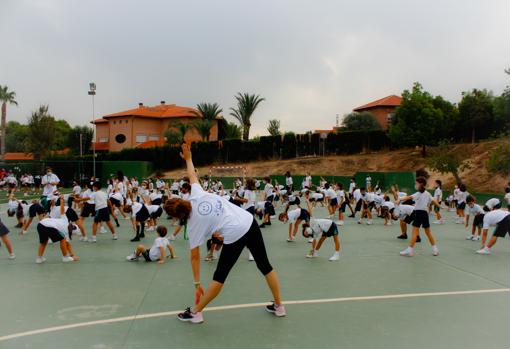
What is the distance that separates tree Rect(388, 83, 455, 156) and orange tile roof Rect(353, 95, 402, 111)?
505 inches

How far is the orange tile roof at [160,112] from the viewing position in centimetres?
5622

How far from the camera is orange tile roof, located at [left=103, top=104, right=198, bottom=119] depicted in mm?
56219

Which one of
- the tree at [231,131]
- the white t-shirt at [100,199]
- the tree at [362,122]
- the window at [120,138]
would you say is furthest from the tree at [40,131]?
the white t-shirt at [100,199]

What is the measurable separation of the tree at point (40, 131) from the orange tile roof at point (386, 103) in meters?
39.9

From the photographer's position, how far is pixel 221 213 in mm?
4543

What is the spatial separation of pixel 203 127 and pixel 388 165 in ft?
79.2

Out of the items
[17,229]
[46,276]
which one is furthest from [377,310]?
[17,229]

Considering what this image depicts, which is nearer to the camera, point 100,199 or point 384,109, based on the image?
point 100,199

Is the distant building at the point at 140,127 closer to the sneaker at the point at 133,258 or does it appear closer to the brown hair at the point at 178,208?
the sneaker at the point at 133,258

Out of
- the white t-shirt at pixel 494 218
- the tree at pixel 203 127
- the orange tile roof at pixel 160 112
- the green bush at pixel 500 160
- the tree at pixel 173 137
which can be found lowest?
the white t-shirt at pixel 494 218

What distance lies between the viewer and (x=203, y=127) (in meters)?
53.2

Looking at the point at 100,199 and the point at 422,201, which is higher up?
the point at 422,201

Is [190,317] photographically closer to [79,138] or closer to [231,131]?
[231,131]

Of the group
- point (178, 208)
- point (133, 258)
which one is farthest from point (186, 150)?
point (133, 258)
